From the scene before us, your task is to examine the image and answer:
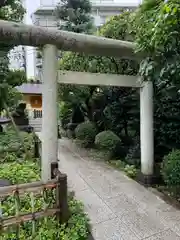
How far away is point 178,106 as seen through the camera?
6.94 meters

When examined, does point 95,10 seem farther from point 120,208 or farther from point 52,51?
point 120,208

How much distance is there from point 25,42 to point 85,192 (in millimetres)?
3398

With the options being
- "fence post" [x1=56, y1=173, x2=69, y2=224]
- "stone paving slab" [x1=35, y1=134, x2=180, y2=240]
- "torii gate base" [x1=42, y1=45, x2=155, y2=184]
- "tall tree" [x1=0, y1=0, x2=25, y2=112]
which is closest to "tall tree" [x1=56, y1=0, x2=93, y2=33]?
"tall tree" [x1=0, y1=0, x2=25, y2=112]

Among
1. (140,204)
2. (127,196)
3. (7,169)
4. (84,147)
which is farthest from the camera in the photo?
(84,147)

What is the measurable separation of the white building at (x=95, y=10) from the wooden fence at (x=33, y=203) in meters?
18.0

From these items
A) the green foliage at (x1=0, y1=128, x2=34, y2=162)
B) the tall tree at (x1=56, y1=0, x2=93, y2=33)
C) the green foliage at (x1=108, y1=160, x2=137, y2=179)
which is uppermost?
the tall tree at (x1=56, y1=0, x2=93, y2=33)

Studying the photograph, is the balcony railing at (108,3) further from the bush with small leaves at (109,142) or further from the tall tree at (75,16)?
the bush with small leaves at (109,142)

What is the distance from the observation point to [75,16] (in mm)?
12883

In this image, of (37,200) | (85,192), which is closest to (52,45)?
(37,200)

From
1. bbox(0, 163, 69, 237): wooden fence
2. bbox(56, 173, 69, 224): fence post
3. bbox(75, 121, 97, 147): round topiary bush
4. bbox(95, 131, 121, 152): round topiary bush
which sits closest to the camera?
bbox(0, 163, 69, 237): wooden fence

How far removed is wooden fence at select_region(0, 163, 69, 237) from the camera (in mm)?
3164

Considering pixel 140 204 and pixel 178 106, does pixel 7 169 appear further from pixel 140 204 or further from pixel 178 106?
pixel 178 106

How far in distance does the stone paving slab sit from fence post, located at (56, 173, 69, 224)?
63 centimetres

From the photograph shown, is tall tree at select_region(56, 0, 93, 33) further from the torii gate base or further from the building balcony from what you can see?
the building balcony
